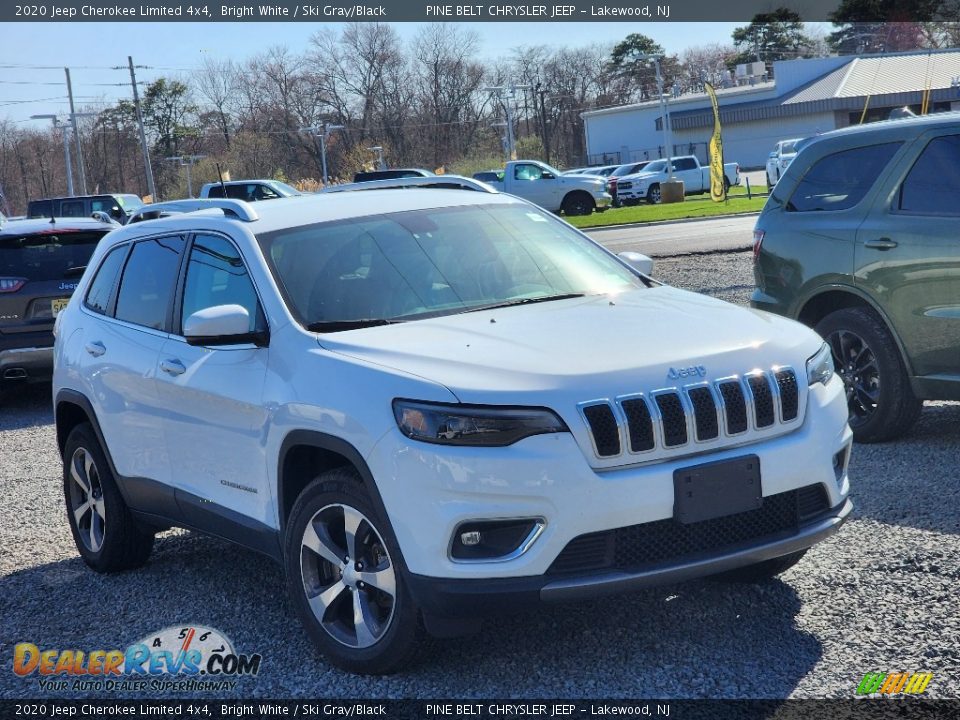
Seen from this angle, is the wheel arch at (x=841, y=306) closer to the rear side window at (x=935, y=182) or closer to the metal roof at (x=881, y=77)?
the rear side window at (x=935, y=182)

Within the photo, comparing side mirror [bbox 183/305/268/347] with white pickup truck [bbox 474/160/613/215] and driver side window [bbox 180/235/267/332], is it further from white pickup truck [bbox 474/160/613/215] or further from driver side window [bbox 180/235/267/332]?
white pickup truck [bbox 474/160/613/215]

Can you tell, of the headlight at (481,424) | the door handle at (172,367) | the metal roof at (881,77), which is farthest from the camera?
the metal roof at (881,77)

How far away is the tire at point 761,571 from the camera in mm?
5031

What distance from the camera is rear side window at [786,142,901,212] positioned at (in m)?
7.73

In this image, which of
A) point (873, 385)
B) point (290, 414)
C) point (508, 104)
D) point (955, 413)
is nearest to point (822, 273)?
point (873, 385)

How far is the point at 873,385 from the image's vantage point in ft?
25.2

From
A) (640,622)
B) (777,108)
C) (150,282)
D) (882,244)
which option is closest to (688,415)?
(640,622)

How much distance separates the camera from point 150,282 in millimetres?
6102

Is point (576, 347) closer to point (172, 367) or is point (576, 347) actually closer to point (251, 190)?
point (172, 367)

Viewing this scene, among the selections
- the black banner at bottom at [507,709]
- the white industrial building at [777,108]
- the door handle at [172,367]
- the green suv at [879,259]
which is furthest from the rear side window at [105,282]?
the white industrial building at [777,108]

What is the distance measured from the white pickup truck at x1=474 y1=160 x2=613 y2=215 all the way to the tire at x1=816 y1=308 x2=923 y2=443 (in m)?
32.5

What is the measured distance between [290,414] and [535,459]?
109 centimetres

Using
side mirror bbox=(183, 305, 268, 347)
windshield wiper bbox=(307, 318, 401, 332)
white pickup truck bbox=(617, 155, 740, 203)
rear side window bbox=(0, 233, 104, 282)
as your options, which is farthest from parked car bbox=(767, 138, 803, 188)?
side mirror bbox=(183, 305, 268, 347)

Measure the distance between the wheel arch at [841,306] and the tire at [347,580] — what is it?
4178mm
